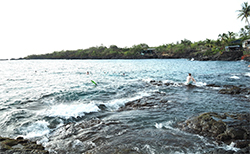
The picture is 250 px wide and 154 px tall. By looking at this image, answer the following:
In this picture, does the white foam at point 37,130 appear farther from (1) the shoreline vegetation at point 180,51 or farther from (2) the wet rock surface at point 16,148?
(1) the shoreline vegetation at point 180,51

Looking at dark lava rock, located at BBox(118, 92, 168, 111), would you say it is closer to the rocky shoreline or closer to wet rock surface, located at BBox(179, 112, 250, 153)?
the rocky shoreline

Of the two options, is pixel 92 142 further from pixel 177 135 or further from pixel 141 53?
pixel 141 53

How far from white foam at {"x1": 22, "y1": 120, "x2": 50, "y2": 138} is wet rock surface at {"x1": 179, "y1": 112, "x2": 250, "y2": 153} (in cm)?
649

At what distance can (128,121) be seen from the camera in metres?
8.20

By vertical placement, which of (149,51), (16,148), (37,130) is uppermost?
(149,51)

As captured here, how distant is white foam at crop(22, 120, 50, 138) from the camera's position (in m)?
7.15

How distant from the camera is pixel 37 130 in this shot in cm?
758

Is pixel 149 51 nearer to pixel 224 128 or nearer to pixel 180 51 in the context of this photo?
pixel 180 51

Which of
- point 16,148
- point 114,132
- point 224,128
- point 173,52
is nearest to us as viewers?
point 16,148

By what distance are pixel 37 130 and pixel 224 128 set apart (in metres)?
8.46

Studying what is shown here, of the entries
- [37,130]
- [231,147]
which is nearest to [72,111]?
[37,130]

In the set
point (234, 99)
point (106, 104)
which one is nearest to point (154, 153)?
point (106, 104)

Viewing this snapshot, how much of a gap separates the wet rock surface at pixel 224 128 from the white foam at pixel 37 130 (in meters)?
6.49

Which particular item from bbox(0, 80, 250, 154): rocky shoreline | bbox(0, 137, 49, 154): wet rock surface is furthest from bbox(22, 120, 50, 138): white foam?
bbox(0, 137, 49, 154): wet rock surface
